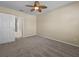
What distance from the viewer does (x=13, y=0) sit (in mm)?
4285

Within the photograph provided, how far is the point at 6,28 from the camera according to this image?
4.82m

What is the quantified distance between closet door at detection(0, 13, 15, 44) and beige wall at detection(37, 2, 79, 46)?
2.99 metres

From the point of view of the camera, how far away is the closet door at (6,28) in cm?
460

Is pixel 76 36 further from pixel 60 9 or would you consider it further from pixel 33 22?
pixel 33 22

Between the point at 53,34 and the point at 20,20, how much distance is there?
3.03 meters

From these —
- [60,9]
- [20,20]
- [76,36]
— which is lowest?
[76,36]

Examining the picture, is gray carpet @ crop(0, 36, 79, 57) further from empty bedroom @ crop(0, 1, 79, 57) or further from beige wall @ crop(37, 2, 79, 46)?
beige wall @ crop(37, 2, 79, 46)

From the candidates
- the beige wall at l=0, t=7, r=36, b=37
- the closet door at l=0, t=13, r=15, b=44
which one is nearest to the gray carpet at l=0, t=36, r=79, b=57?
the closet door at l=0, t=13, r=15, b=44

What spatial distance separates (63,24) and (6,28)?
363 cm

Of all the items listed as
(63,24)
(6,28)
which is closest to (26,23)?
(6,28)

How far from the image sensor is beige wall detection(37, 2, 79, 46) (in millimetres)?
4480

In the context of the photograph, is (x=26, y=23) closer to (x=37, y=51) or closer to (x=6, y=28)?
(x=6, y=28)

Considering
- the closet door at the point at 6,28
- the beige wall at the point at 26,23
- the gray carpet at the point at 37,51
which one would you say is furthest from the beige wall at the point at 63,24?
the closet door at the point at 6,28

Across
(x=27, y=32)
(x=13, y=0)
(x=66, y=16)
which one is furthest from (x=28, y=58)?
(x=27, y=32)
